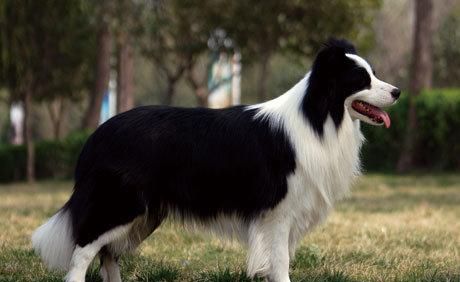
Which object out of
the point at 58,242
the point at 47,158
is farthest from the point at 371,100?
the point at 47,158

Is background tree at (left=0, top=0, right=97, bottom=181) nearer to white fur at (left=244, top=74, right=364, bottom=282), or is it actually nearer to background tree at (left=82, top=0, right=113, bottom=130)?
background tree at (left=82, top=0, right=113, bottom=130)

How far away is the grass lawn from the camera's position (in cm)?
539

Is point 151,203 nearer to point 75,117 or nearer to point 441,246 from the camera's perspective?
point 441,246

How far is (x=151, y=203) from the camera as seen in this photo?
470 cm

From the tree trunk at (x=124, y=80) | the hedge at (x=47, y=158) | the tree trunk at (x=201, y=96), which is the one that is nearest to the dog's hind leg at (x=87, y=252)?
the tree trunk at (x=124, y=80)

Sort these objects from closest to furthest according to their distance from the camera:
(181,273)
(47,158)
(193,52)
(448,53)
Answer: (181,273)
(47,158)
(193,52)
(448,53)

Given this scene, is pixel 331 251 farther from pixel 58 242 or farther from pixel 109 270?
pixel 58 242

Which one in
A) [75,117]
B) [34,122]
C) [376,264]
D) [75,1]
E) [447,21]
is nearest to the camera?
[376,264]

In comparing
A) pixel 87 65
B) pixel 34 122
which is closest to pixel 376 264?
pixel 87 65

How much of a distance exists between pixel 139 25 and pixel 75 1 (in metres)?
1.71

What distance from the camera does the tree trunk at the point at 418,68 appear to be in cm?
1745

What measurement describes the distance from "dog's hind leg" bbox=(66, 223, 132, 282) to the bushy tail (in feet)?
0.25

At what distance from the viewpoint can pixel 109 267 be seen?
493 centimetres

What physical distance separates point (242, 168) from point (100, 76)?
17.6 meters
